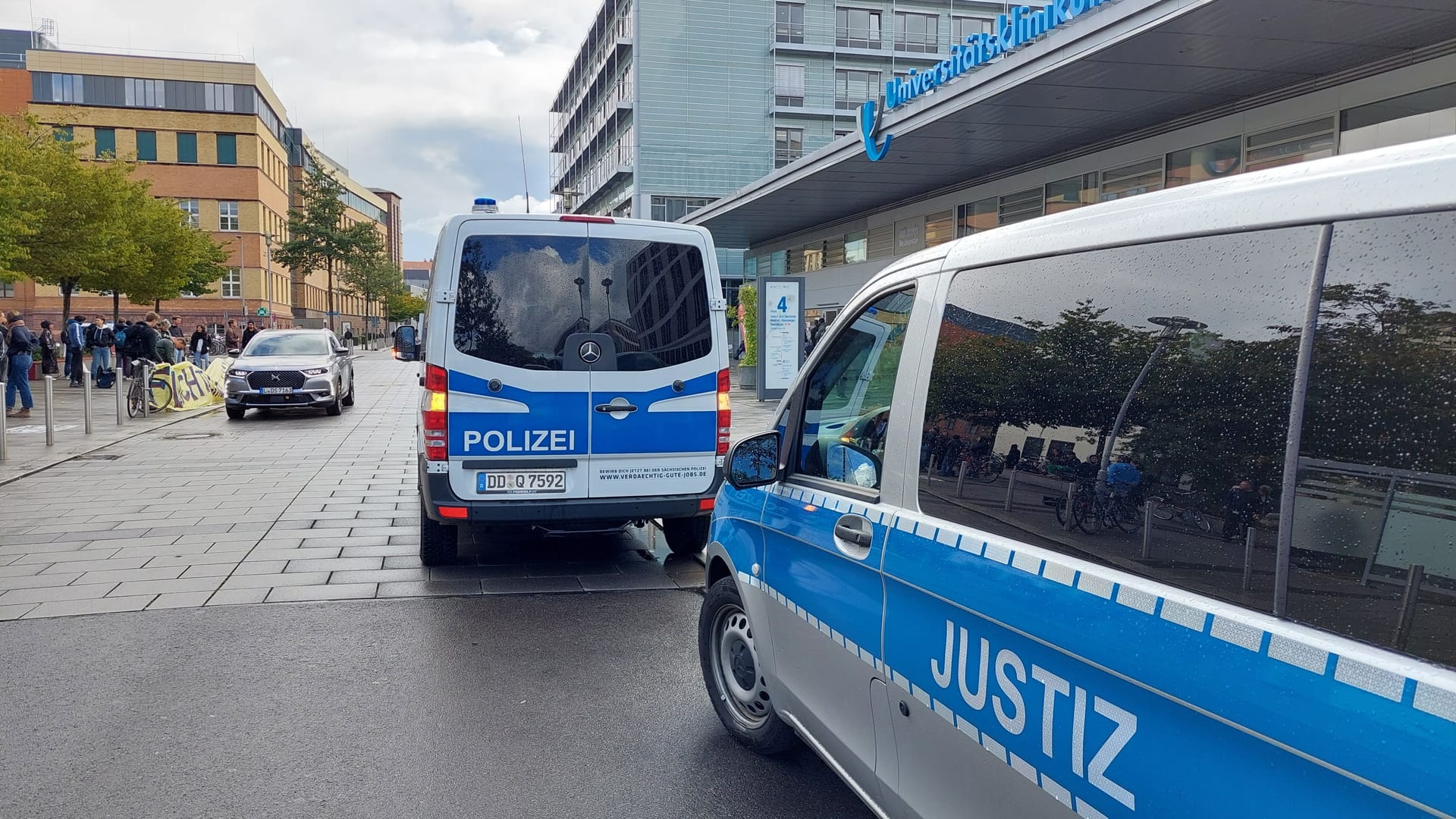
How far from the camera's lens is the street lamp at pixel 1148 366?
1914 millimetres

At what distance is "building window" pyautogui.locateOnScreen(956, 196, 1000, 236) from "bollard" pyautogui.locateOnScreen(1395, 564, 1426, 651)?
24467mm

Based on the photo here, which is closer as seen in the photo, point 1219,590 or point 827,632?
point 1219,590

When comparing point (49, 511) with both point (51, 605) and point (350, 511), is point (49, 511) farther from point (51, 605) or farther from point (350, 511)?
point (51, 605)

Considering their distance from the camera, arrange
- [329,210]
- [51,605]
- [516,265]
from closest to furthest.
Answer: [51,605] < [516,265] < [329,210]

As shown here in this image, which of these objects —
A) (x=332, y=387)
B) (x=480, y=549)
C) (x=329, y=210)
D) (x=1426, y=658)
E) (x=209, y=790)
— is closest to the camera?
(x=1426, y=658)

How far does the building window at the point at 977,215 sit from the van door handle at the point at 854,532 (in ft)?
76.0

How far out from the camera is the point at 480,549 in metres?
8.06

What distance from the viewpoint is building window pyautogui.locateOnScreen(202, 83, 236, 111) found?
72.3 m

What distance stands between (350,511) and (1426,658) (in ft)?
29.9

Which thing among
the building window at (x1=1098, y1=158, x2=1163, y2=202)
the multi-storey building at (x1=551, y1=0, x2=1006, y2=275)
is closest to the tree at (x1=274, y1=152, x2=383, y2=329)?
the multi-storey building at (x1=551, y1=0, x2=1006, y2=275)

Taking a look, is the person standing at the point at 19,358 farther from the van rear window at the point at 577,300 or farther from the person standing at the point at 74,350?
the van rear window at the point at 577,300

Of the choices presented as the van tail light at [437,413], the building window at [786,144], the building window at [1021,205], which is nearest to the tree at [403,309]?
the building window at [786,144]

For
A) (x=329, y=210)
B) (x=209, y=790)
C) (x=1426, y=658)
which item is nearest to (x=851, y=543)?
(x=1426, y=658)

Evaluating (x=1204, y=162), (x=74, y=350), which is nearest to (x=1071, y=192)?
(x=1204, y=162)
